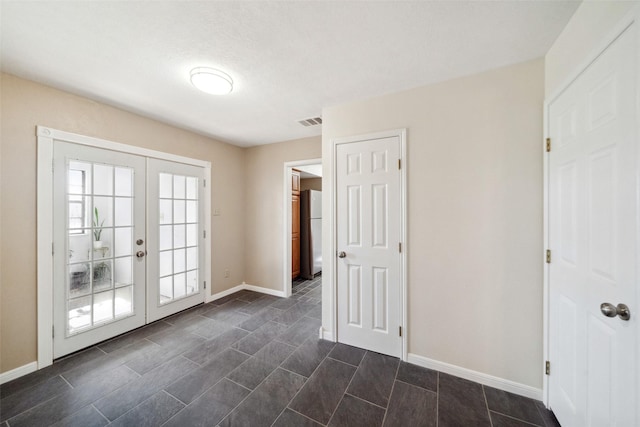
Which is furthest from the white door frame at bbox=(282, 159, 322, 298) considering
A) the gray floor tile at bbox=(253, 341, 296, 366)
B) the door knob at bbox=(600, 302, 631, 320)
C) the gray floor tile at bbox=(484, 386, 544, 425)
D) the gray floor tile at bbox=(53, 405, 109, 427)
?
the door knob at bbox=(600, 302, 631, 320)

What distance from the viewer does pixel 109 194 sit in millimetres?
2455

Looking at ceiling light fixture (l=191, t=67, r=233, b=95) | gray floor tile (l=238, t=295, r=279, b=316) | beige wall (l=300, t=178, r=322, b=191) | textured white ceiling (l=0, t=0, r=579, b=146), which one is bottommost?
gray floor tile (l=238, t=295, r=279, b=316)

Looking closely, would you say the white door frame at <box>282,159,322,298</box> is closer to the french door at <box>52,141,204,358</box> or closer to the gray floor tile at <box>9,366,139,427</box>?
the french door at <box>52,141,204,358</box>

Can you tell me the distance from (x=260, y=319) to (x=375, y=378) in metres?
1.62

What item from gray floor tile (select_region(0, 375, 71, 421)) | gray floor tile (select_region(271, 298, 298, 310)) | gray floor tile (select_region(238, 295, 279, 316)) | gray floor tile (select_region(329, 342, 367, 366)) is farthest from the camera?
gray floor tile (select_region(271, 298, 298, 310))

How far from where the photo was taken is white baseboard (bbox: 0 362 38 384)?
182cm

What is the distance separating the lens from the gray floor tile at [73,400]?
150cm

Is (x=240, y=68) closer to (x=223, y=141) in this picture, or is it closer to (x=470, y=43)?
(x=470, y=43)

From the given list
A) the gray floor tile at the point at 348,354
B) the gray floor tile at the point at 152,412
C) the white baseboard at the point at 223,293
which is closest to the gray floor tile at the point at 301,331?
the gray floor tile at the point at 348,354

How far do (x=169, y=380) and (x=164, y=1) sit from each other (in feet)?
8.67

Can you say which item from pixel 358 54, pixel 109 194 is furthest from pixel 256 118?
pixel 109 194

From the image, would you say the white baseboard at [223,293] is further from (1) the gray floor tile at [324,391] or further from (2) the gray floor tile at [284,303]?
(1) the gray floor tile at [324,391]

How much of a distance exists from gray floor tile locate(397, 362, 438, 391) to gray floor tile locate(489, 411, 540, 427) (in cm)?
36

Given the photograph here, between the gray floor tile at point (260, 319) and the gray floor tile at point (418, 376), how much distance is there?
1663mm
